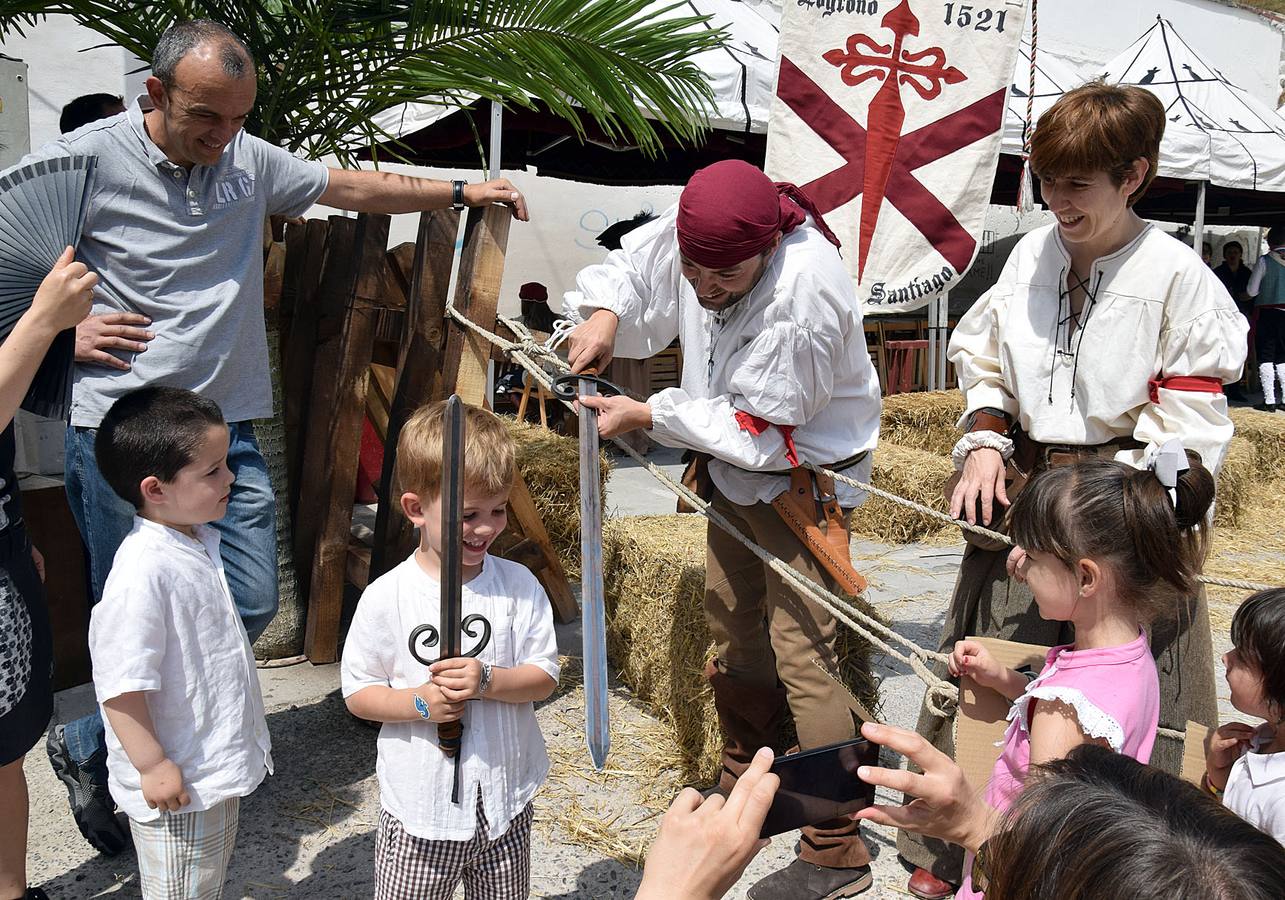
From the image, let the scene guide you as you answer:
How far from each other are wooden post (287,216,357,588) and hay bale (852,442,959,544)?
3616mm

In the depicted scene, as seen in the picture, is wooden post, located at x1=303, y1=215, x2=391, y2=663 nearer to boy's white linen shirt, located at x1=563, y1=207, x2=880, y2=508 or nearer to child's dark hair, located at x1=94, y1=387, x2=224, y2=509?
boy's white linen shirt, located at x1=563, y1=207, x2=880, y2=508

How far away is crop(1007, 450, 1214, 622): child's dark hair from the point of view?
1660 mm

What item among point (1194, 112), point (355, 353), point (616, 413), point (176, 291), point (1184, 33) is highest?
point (1184, 33)

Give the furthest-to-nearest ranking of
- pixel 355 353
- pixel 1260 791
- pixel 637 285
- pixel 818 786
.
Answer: pixel 355 353 < pixel 637 285 < pixel 1260 791 < pixel 818 786

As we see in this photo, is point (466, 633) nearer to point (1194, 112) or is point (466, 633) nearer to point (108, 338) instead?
point (108, 338)

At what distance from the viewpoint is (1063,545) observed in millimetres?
1685

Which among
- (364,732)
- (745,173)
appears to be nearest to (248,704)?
(364,732)

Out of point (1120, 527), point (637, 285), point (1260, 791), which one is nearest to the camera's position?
point (1260, 791)

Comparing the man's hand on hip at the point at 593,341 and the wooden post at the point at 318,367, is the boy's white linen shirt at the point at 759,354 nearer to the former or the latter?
the man's hand on hip at the point at 593,341

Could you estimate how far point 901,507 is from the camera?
6293 mm

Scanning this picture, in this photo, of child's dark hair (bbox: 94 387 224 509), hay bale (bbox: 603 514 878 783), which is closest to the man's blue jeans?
child's dark hair (bbox: 94 387 224 509)

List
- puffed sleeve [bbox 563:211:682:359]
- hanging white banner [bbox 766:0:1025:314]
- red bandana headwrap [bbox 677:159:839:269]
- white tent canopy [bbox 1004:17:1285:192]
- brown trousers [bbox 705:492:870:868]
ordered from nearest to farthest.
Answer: red bandana headwrap [bbox 677:159:839:269] → brown trousers [bbox 705:492:870:868] → puffed sleeve [bbox 563:211:682:359] → hanging white banner [bbox 766:0:1025:314] → white tent canopy [bbox 1004:17:1285:192]

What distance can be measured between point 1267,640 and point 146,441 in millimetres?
2060

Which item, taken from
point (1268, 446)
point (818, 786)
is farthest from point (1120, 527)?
point (1268, 446)
